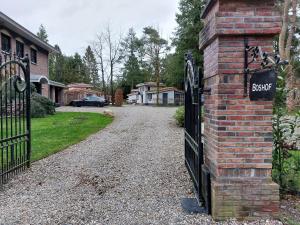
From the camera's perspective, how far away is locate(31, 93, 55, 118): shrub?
16.2m

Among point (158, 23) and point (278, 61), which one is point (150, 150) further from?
point (158, 23)

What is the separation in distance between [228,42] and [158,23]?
130ft

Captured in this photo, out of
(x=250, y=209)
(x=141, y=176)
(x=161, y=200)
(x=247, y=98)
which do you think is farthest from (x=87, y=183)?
(x=247, y=98)

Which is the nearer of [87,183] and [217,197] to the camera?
[217,197]

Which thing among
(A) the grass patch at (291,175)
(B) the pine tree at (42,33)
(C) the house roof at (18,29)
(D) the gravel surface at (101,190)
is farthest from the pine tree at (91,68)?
(A) the grass patch at (291,175)

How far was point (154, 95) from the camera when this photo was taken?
4462cm

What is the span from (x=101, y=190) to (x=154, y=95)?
40.4m

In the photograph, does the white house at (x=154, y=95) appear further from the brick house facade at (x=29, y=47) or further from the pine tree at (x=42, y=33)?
the pine tree at (x=42, y=33)

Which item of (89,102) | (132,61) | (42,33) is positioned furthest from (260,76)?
(42,33)

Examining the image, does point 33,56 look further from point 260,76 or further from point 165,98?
point 165,98

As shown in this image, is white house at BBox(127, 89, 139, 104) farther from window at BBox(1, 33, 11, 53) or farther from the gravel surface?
the gravel surface

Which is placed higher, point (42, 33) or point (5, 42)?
point (42, 33)

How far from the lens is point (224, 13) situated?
319 centimetres

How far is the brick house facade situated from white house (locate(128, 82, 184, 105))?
60.2 ft
